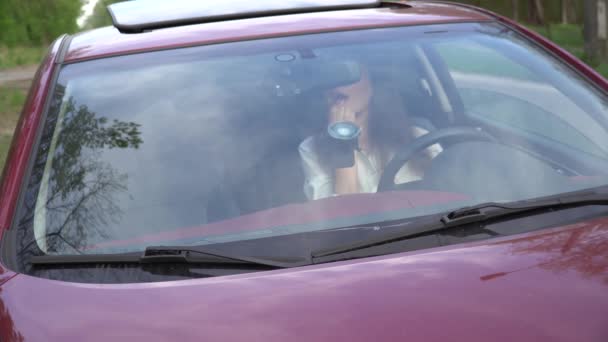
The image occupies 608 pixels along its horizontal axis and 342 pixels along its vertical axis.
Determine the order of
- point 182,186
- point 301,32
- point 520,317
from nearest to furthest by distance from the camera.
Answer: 1. point 520,317
2. point 182,186
3. point 301,32

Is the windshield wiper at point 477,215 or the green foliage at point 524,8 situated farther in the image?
the green foliage at point 524,8

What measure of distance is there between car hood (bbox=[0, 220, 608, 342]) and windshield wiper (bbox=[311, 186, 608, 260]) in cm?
9

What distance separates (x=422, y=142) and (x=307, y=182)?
412 millimetres

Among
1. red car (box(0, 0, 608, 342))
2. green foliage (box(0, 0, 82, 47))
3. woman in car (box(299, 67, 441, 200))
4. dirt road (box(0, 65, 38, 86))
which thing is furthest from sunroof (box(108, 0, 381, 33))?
green foliage (box(0, 0, 82, 47))

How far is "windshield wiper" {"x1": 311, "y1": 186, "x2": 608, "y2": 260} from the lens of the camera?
2123mm

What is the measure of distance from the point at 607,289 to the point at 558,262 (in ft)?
0.45

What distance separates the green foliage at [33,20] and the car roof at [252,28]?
36.0 m

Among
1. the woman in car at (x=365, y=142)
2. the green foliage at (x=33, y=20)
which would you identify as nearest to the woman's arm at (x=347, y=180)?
the woman in car at (x=365, y=142)

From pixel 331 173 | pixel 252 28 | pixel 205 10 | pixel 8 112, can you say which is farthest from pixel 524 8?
pixel 331 173

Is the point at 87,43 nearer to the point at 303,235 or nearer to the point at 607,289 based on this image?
the point at 303,235

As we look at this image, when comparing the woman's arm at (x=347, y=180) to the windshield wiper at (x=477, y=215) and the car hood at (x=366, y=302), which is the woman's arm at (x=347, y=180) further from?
the car hood at (x=366, y=302)

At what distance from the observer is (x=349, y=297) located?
6.10 ft

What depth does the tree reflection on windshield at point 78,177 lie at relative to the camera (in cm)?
226

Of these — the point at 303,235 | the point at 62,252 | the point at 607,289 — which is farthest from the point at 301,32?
the point at 607,289
